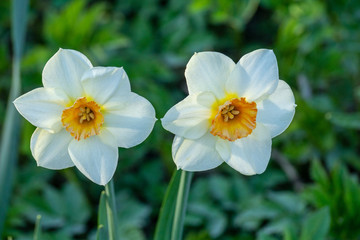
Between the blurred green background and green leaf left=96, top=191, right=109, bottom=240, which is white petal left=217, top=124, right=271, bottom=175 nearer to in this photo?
green leaf left=96, top=191, right=109, bottom=240

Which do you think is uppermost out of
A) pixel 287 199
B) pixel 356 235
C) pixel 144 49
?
pixel 144 49

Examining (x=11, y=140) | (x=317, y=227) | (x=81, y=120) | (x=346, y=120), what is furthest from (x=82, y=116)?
(x=346, y=120)

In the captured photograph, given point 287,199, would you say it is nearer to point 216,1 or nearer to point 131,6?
point 216,1

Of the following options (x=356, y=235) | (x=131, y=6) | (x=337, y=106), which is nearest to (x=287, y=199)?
(x=356, y=235)

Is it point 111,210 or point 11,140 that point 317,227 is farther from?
point 11,140

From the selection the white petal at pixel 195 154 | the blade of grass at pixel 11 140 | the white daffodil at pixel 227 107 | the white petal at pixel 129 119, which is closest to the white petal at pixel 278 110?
the white daffodil at pixel 227 107

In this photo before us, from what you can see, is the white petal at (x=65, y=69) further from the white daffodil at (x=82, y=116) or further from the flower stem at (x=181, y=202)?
the flower stem at (x=181, y=202)

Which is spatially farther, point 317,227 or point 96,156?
point 317,227
